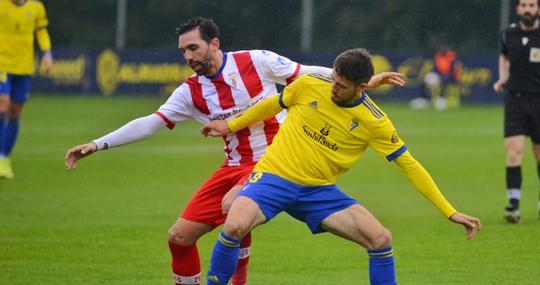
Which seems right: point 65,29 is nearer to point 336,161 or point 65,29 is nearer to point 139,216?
point 139,216

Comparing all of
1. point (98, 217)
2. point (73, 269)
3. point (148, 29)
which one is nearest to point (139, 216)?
point (98, 217)

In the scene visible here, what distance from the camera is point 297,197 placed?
293 inches

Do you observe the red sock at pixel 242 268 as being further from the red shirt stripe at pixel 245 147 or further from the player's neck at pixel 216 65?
the player's neck at pixel 216 65

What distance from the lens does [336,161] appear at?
7.50 m

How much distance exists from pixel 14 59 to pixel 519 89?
23.0 ft

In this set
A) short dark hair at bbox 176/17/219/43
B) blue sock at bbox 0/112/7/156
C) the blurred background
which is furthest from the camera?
the blurred background

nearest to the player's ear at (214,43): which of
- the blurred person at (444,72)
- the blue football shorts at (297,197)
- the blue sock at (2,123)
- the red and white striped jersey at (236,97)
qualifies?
the red and white striped jersey at (236,97)

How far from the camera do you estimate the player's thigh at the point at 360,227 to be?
23.9ft

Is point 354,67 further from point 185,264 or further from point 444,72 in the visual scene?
point 444,72

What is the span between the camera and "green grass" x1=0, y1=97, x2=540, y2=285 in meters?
9.49

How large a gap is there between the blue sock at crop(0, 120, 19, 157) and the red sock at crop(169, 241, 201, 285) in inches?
316

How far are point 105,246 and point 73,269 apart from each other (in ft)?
3.97

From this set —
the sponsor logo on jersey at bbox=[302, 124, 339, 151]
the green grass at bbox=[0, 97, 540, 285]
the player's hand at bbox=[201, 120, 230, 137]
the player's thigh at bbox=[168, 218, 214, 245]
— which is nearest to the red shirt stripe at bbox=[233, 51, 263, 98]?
the player's hand at bbox=[201, 120, 230, 137]

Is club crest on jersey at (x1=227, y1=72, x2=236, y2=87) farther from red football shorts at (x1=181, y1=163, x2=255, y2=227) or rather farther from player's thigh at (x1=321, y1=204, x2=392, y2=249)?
player's thigh at (x1=321, y1=204, x2=392, y2=249)
